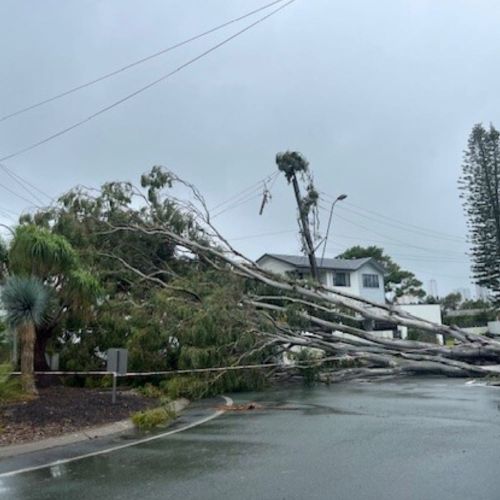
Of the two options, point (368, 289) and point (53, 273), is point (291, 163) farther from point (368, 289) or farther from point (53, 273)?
point (368, 289)

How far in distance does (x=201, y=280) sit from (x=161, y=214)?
3.27 metres

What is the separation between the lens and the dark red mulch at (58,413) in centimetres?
889

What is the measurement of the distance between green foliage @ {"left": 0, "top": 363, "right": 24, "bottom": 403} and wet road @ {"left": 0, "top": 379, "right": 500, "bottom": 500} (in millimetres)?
3933

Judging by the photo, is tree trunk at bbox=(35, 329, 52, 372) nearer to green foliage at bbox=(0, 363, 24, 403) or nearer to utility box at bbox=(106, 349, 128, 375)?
green foliage at bbox=(0, 363, 24, 403)

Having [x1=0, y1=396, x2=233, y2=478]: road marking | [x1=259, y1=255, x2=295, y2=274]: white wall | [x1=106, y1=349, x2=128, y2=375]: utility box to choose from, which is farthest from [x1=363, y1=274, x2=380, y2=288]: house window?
[x1=0, y1=396, x2=233, y2=478]: road marking

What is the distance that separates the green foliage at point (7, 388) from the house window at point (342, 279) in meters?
36.7

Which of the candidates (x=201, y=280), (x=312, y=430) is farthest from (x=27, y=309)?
(x=201, y=280)

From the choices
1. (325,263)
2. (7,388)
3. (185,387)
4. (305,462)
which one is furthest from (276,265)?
(305,462)

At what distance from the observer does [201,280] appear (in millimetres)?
19453

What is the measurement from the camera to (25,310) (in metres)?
11.7

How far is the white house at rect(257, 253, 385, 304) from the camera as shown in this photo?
44688 mm

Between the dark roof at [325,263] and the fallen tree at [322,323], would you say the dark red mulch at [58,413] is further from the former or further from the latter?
the dark roof at [325,263]

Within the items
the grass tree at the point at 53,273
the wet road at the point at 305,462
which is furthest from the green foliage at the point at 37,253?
the wet road at the point at 305,462

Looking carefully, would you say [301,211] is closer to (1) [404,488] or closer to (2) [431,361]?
(2) [431,361]
